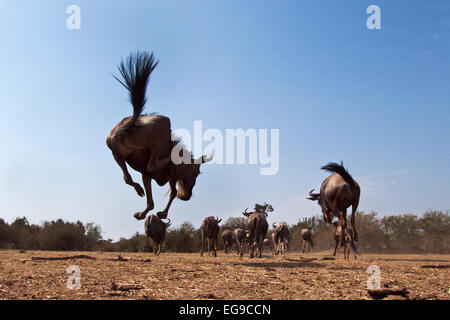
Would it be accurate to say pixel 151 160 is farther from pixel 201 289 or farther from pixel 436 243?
pixel 436 243

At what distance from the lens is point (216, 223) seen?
2030 centimetres

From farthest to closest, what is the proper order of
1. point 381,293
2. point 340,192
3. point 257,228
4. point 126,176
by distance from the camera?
point 257,228 → point 340,192 → point 126,176 → point 381,293

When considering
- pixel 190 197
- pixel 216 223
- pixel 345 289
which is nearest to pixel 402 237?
pixel 216 223

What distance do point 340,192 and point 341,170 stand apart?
36.2 inches

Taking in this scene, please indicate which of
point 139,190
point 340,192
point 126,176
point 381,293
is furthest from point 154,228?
point 381,293

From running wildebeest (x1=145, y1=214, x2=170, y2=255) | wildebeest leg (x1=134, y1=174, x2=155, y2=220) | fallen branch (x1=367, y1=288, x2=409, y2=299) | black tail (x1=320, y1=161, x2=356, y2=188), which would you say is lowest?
running wildebeest (x1=145, y1=214, x2=170, y2=255)

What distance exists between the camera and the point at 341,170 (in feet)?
41.1

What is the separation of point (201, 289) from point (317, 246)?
3964 cm

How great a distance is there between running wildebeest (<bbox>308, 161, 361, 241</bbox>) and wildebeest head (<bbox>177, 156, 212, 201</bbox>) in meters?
5.67

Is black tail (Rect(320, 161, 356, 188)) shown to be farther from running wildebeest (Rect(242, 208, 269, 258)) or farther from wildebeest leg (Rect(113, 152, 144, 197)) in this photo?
wildebeest leg (Rect(113, 152, 144, 197))

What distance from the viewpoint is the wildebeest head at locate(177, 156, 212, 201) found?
830cm

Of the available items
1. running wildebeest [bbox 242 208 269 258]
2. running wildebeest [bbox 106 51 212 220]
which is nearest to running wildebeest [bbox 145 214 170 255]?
running wildebeest [bbox 242 208 269 258]

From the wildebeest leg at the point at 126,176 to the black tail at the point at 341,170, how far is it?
7.34 meters

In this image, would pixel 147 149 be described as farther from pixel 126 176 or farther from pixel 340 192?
pixel 340 192
